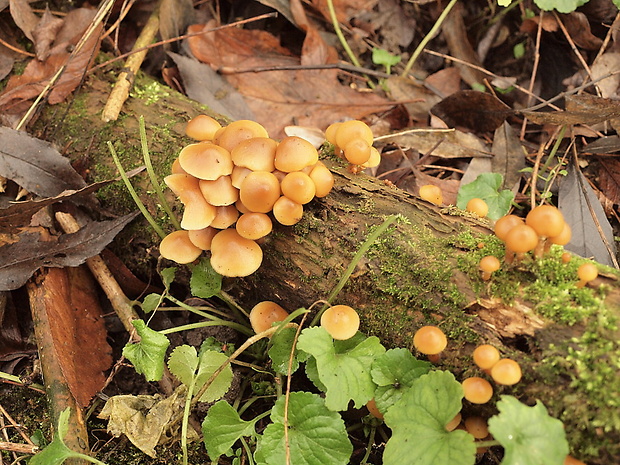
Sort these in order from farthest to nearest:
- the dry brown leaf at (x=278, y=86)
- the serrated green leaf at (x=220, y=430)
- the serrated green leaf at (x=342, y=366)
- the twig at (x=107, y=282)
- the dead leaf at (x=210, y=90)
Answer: the dry brown leaf at (x=278, y=86) < the dead leaf at (x=210, y=90) < the twig at (x=107, y=282) < the serrated green leaf at (x=220, y=430) < the serrated green leaf at (x=342, y=366)

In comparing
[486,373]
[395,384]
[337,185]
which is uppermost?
[337,185]

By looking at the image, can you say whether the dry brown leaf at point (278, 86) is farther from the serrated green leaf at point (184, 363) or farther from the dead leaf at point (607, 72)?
the serrated green leaf at point (184, 363)

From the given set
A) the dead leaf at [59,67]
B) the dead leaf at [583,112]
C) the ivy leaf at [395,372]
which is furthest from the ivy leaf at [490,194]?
the dead leaf at [59,67]

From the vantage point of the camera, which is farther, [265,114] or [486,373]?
[265,114]

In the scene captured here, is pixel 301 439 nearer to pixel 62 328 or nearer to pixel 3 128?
pixel 62 328

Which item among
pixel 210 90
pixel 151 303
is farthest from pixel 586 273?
pixel 210 90

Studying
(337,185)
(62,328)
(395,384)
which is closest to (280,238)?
(337,185)

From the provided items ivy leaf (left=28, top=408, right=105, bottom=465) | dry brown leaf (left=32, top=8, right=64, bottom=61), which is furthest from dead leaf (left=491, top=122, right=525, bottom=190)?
dry brown leaf (left=32, top=8, right=64, bottom=61)
